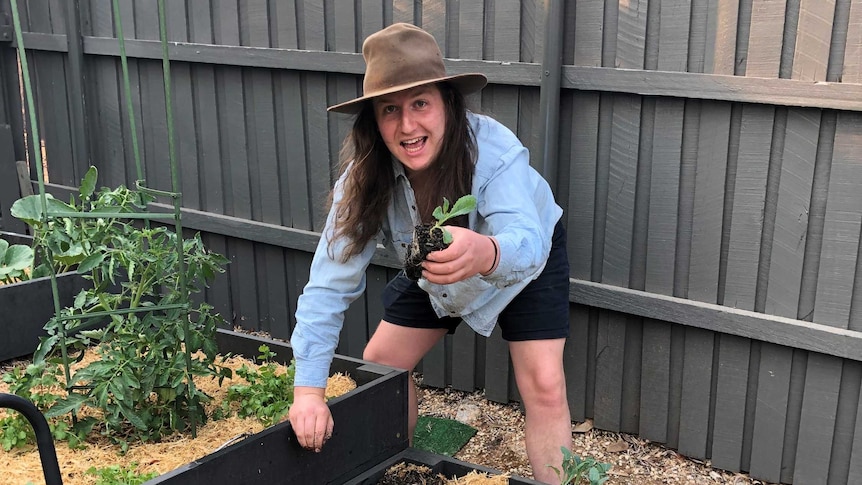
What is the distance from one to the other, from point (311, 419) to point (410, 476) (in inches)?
17.1

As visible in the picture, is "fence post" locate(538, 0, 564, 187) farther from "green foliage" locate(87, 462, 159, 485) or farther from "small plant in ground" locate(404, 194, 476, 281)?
"green foliage" locate(87, 462, 159, 485)

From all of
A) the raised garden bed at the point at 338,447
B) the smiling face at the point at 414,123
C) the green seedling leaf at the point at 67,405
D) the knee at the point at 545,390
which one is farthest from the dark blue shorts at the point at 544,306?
the green seedling leaf at the point at 67,405

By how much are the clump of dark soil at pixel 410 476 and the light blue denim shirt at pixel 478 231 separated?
416 mm

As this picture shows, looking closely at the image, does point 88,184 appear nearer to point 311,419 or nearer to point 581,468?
point 311,419

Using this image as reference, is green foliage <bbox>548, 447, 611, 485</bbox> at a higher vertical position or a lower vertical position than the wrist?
lower

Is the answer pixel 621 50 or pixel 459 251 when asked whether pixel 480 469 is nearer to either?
pixel 459 251

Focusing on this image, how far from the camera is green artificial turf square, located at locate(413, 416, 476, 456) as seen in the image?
12.3ft

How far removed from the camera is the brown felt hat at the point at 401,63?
90.9 inches

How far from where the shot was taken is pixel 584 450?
12.1 feet

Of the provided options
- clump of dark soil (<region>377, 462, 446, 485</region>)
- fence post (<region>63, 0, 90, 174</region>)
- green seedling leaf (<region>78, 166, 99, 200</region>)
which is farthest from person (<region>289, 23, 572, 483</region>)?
fence post (<region>63, 0, 90, 174</region>)

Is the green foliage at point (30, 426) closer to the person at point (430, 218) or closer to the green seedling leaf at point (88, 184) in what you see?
the green seedling leaf at point (88, 184)

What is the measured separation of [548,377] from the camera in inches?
107

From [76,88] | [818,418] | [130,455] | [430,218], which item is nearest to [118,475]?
[130,455]

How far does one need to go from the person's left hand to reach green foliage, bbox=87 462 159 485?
113 centimetres
